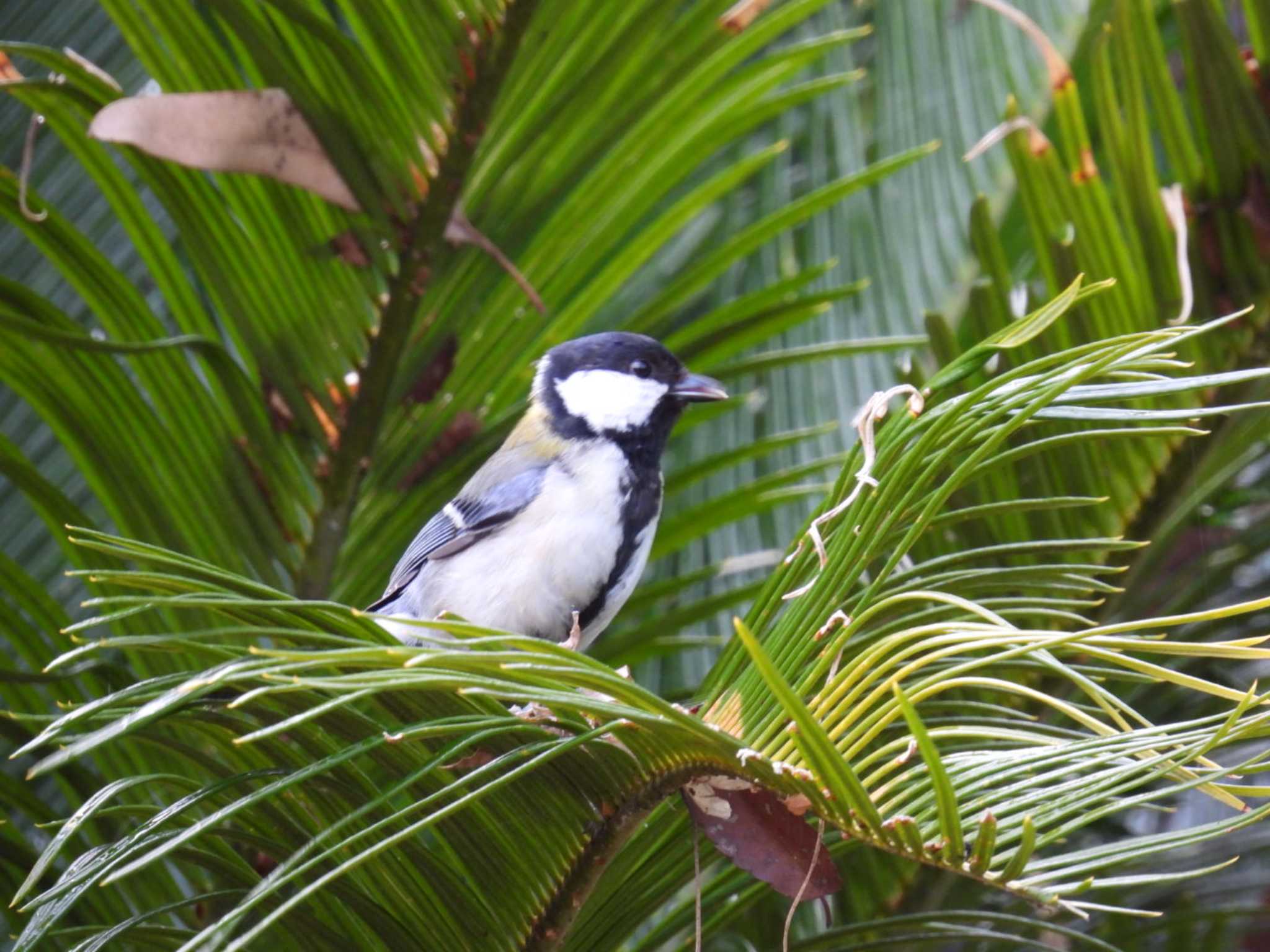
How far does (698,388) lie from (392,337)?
435 mm

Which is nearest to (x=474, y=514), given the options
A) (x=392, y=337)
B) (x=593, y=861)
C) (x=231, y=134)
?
(x=392, y=337)

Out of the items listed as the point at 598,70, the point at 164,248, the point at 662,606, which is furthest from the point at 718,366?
the point at 164,248

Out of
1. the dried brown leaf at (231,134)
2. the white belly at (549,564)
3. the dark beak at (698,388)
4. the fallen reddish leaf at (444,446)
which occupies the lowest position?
the white belly at (549,564)

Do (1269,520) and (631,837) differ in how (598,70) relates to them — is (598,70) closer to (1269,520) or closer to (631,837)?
(631,837)

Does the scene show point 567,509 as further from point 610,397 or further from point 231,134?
point 231,134

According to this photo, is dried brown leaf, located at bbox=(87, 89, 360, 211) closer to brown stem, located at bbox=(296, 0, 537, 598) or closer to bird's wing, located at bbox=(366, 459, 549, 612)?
brown stem, located at bbox=(296, 0, 537, 598)

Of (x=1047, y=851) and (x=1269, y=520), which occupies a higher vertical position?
(x=1269, y=520)

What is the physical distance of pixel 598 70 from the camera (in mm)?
1280

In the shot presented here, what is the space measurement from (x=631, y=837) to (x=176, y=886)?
0.45 m

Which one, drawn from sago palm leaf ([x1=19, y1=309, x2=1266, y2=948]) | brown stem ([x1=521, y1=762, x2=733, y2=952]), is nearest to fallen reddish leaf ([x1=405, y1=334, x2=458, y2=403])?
sago palm leaf ([x1=19, y1=309, x2=1266, y2=948])

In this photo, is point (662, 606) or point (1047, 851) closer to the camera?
point (1047, 851)

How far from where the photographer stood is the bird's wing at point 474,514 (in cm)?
154

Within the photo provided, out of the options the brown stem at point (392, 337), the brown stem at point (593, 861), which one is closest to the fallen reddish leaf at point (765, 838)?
the brown stem at point (593, 861)

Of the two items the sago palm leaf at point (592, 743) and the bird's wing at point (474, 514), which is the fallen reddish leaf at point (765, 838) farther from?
the bird's wing at point (474, 514)
